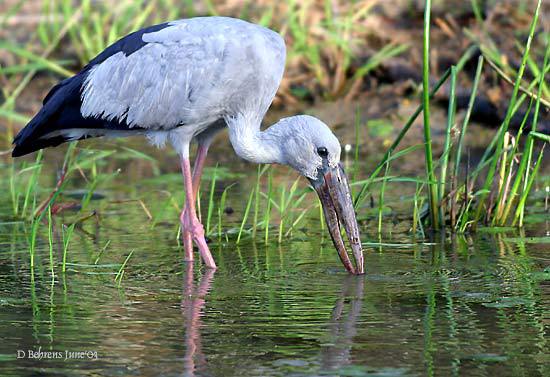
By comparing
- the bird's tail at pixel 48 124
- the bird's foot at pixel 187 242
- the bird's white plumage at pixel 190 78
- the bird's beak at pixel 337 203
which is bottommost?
the bird's foot at pixel 187 242

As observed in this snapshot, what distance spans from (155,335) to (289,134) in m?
1.87

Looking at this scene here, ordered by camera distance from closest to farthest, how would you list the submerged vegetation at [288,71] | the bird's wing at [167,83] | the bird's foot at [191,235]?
the bird's foot at [191,235] < the bird's wing at [167,83] < the submerged vegetation at [288,71]

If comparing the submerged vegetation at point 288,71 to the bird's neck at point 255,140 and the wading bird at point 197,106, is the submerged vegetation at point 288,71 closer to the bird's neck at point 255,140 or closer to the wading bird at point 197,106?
the wading bird at point 197,106

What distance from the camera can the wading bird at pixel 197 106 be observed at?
6.52 meters

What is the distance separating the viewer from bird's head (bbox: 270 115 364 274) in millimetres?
6441

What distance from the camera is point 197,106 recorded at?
22.5 ft

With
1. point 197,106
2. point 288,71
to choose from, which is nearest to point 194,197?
point 197,106

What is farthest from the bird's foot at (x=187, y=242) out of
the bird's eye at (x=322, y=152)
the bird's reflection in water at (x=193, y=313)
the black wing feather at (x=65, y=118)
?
the bird's eye at (x=322, y=152)

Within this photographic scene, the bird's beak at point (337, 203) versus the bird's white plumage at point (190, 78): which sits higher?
the bird's white plumage at point (190, 78)

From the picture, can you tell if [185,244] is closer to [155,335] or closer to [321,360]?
[155,335]

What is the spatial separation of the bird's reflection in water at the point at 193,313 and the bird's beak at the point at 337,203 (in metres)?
0.68

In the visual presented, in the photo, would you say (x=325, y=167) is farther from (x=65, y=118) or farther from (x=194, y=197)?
(x=65, y=118)

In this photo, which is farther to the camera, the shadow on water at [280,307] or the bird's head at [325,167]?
the bird's head at [325,167]

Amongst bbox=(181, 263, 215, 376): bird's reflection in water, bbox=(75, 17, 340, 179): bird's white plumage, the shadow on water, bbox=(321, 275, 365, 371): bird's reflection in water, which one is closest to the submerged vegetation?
bbox=(75, 17, 340, 179): bird's white plumage
